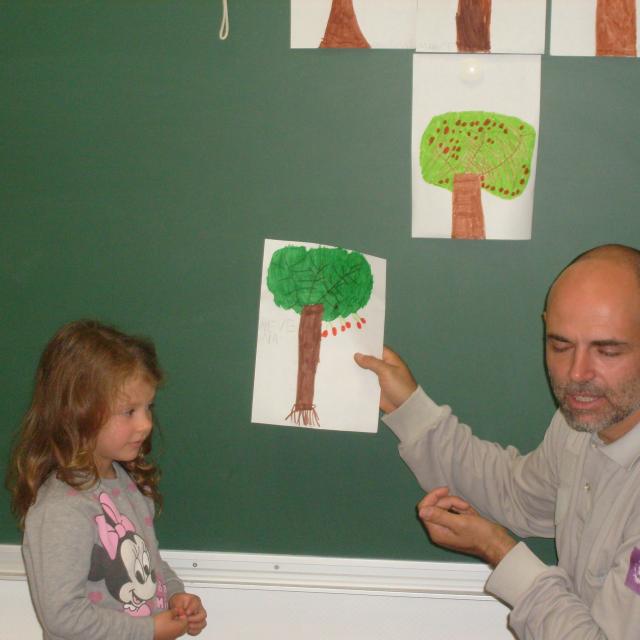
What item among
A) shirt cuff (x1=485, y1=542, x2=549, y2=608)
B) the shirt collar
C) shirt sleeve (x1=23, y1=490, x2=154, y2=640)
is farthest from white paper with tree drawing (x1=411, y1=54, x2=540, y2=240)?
shirt sleeve (x1=23, y1=490, x2=154, y2=640)

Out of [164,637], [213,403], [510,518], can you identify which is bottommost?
[164,637]

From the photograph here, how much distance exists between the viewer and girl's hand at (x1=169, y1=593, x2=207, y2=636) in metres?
1.38

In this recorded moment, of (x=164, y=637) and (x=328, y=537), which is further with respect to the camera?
(x=328, y=537)

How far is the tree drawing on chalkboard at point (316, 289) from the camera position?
4.82 ft

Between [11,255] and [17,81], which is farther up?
[17,81]

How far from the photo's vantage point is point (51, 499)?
1.27 metres

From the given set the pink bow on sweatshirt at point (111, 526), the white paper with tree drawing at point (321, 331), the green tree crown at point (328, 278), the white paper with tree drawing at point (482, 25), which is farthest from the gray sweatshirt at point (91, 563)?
the white paper with tree drawing at point (482, 25)

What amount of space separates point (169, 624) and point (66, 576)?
218 mm

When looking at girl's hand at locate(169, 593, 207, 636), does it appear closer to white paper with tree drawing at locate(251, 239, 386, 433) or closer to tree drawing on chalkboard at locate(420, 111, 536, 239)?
white paper with tree drawing at locate(251, 239, 386, 433)

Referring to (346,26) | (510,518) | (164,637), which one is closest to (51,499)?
(164,637)

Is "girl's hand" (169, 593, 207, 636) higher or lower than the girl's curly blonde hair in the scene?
lower

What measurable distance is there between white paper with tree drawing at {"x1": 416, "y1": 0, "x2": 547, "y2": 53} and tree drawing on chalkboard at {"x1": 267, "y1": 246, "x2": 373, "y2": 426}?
448mm

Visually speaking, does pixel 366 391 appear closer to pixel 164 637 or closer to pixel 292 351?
pixel 292 351

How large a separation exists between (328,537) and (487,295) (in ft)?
2.06
